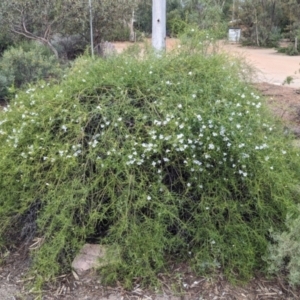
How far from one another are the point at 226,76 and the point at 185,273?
1322 millimetres

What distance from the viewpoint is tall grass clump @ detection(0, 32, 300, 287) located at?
94.0 inches

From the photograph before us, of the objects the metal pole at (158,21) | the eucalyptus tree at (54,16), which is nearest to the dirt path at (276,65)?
the eucalyptus tree at (54,16)

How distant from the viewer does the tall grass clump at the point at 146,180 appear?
2.39 metres

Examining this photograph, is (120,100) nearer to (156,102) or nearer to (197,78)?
(156,102)

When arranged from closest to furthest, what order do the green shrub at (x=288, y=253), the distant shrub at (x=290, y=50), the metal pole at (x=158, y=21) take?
1. the green shrub at (x=288, y=253)
2. the metal pole at (x=158, y=21)
3. the distant shrub at (x=290, y=50)

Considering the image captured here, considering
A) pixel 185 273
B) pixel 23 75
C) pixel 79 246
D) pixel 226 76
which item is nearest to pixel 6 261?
pixel 79 246

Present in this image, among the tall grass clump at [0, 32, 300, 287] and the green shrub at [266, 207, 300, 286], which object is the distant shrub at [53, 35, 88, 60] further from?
the green shrub at [266, 207, 300, 286]

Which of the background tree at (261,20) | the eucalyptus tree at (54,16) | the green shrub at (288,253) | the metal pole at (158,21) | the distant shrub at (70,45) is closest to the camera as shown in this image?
the green shrub at (288,253)

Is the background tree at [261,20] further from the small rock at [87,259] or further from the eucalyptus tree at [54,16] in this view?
the small rock at [87,259]

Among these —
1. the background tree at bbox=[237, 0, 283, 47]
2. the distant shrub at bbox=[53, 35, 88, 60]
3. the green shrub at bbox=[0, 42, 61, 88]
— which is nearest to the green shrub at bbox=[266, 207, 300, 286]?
the green shrub at bbox=[0, 42, 61, 88]

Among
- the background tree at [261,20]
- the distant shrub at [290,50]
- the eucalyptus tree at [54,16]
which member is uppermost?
the eucalyptus tree at [54,16]

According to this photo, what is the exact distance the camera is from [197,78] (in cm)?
286

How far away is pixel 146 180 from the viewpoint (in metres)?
2.43

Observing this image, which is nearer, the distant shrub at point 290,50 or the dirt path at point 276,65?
the dirt path at point 276,65
